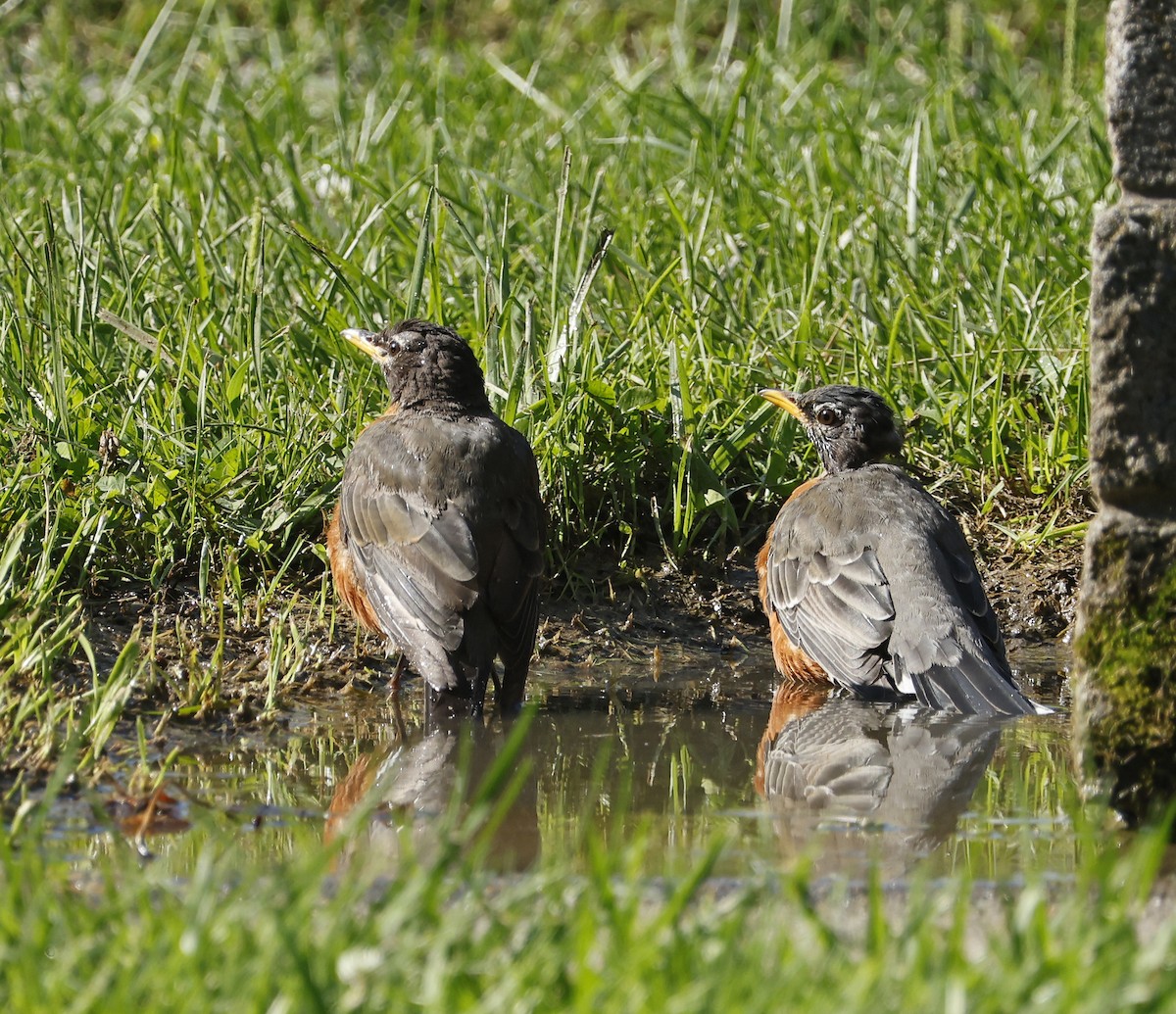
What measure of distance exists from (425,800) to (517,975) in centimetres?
183

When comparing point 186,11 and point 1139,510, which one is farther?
point 186,11

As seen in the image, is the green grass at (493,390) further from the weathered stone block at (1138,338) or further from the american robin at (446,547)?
the weathered stone block at (1138,338)

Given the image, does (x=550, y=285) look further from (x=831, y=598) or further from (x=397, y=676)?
(x=397, y=676)

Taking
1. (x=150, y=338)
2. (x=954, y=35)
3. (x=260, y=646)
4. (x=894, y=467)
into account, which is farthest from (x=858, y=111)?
(x=260, y=646)

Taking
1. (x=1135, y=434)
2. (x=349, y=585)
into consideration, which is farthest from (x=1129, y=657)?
(x=349, y=585)

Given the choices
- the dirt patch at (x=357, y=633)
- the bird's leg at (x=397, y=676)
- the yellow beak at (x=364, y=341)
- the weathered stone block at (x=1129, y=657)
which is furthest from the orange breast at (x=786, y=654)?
the weathered stone block at (x=1129, y=657)

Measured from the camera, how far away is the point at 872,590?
236 inches

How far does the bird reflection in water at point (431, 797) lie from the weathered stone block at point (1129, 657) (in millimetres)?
1273

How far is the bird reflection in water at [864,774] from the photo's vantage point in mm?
3887

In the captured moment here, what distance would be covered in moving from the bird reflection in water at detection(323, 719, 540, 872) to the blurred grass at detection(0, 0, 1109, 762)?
612mm

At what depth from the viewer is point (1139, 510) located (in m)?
3.61

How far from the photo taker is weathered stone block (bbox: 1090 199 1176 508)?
3.51m

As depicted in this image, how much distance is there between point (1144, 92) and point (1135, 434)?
0.72 m

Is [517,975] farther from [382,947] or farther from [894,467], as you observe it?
[894,467]
